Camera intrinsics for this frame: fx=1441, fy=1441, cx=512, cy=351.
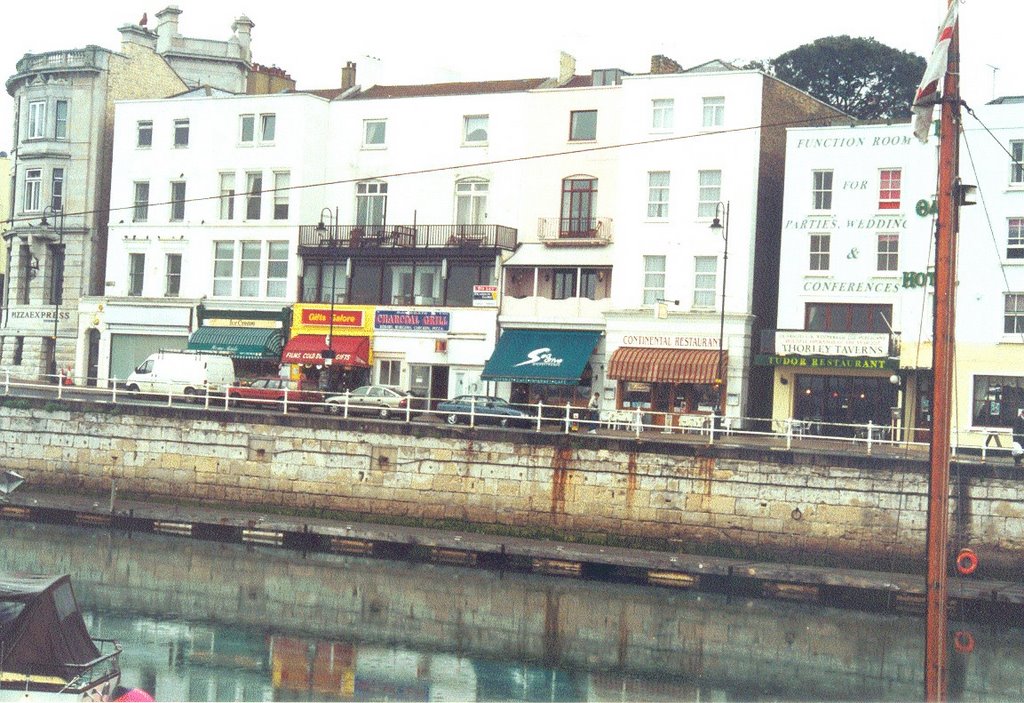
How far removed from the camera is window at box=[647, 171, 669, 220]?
5403 cm

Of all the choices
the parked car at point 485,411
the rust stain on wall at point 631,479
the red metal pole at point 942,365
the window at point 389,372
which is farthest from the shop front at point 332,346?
the red metal pole at point 942,365

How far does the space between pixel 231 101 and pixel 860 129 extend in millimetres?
27083

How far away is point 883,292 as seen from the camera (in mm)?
49781

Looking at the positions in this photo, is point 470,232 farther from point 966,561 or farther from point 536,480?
point 966,561

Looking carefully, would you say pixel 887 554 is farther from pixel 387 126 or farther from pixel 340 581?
pixel 387 126

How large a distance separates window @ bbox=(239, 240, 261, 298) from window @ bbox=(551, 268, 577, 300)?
13.4 m

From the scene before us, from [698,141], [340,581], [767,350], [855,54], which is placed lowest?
[340,581]

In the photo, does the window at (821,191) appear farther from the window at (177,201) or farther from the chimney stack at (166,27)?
the chimney stack at (166,27)

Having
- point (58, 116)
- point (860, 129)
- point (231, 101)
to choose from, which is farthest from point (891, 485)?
point (58, 116)

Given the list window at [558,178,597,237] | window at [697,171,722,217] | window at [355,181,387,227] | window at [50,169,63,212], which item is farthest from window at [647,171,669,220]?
window at [50,169,63,212]

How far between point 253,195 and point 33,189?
11647mm

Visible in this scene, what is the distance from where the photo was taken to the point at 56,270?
217 ft

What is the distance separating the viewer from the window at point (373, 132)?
199 ft

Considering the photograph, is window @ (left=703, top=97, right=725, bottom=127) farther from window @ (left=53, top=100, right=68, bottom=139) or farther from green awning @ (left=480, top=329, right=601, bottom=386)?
window @ (left=53, top=100, right=68, bottom=139)
